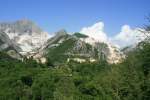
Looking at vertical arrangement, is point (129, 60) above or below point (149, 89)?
above

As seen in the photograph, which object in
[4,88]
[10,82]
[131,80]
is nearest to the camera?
[131,80]

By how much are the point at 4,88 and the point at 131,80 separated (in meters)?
78.6

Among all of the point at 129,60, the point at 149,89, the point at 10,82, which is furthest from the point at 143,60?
the point at 10,82

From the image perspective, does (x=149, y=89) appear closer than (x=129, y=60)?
Yes

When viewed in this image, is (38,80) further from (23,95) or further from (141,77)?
(141,77)

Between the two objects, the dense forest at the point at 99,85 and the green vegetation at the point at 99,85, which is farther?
the green vegetation at the point at 99,85

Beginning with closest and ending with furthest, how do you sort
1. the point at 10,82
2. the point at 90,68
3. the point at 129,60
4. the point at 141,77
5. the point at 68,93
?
the point at 141,77
the point at 129,60
the point at 68,93
the point at 10,82
the point at 90,68

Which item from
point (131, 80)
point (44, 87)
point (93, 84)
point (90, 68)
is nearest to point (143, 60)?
point (131, 80)

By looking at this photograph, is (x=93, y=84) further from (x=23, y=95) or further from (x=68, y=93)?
(x=23, y=95)

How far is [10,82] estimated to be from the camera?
128 m

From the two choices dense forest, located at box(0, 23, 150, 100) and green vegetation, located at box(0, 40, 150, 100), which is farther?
green vegetation, located at box(0, 40, 150, 100)

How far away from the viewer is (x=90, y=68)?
199 metres

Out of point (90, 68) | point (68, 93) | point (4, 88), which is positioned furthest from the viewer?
point (90, 68)

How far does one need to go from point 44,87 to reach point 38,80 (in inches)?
468
